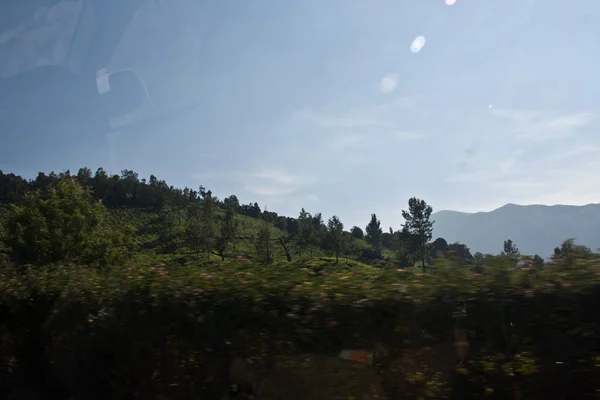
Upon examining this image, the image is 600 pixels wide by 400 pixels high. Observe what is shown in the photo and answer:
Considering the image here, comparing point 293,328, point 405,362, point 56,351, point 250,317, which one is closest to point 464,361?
point 405,362

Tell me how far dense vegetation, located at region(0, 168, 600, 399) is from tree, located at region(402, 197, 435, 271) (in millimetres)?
56511

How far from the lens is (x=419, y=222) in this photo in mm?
58469

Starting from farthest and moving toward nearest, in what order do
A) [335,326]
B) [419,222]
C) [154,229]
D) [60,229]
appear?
[154,229] → [419,222] → [60,229] → [335,326]

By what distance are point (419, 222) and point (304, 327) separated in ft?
191

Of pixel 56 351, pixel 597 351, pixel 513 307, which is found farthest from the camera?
pixel 56 351

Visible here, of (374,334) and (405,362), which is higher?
(374,334)

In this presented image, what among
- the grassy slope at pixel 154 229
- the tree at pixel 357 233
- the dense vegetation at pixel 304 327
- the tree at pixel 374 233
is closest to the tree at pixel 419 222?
the grassy slope at pixel 154 229

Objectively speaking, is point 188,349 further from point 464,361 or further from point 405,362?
point 464,361

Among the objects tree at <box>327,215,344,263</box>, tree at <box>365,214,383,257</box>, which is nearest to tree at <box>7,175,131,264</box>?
tree at <box>327,215,344,263</box>

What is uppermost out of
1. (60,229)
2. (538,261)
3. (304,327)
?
(60,229)

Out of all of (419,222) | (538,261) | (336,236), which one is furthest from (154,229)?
(538,261)

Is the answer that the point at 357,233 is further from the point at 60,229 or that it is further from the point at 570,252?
the point at 570,252

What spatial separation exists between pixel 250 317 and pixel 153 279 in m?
1.38

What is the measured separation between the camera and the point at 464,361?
2482 millimetres
